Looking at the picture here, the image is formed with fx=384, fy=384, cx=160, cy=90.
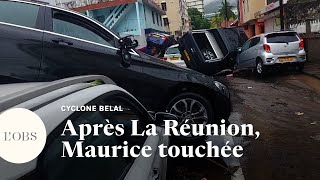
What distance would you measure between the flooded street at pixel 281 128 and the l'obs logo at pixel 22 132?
3.24 metres

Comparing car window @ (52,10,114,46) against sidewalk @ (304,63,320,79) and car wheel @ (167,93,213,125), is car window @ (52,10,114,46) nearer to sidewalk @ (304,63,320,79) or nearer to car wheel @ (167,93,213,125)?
car wheel @ (167,93,213,125)

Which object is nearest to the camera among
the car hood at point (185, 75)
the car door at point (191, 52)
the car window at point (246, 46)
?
the car hood at point (185, 75)

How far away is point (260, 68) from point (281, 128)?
800 centimetres

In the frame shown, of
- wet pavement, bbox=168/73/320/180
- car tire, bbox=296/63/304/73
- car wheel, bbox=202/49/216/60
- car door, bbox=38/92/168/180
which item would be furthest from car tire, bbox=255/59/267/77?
car door, bbox=38/92/168/180

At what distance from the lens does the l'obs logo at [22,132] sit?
142 centimetres

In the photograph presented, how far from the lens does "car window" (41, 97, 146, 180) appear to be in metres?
1.56

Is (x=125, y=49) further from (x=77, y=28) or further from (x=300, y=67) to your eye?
(x=300, y=67)

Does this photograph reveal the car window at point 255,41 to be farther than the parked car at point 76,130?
Yes

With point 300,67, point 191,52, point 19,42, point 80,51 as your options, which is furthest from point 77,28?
point 300,67

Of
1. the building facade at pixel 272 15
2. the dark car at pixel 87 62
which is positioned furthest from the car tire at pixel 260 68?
the building facade at pixel 272 15

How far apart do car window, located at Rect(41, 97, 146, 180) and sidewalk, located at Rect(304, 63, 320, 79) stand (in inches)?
403

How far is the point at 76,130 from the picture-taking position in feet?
5.91

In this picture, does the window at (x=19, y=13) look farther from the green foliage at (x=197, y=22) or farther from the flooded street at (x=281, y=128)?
the green foliage at (x=197, y=22)

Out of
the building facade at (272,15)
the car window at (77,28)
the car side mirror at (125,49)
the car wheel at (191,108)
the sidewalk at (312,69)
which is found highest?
the building facade at (272,15)
